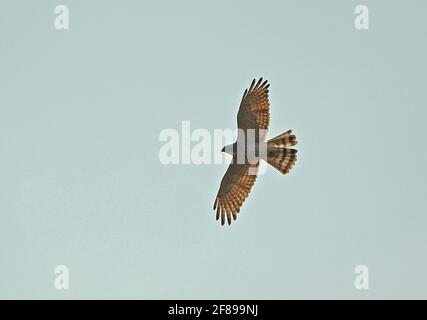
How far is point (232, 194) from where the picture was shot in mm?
19484

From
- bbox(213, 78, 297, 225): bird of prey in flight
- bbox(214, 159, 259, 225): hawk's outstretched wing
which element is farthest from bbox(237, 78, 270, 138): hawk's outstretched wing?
bbox(214, 159, 259, 225): hawk's outstretched wing

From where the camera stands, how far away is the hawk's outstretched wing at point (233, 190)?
63.3 feet

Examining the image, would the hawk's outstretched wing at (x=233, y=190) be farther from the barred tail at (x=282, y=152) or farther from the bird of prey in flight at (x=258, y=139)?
the barred tail at (x=282, y=152)

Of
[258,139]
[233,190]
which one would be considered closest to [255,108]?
[258,139]

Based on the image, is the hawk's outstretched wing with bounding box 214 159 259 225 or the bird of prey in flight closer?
the bird of prey in flight

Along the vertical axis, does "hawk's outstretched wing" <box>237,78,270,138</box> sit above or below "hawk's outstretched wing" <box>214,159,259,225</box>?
above

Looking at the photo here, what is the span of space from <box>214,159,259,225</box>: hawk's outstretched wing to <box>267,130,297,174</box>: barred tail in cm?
83

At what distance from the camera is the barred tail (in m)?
18.3

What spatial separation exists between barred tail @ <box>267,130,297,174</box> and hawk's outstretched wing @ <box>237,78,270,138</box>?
1.13ft

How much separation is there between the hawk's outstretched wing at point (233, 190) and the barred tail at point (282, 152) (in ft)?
2.72

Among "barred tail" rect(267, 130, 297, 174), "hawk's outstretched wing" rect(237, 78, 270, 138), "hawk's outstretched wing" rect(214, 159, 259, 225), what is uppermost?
"hawk's outstretched wing" rect(237, 78, 270, 138)

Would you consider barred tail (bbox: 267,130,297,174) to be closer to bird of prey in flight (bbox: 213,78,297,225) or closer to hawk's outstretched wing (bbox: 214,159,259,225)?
bird of prey in flight (bbox: 213,78,297,225)
